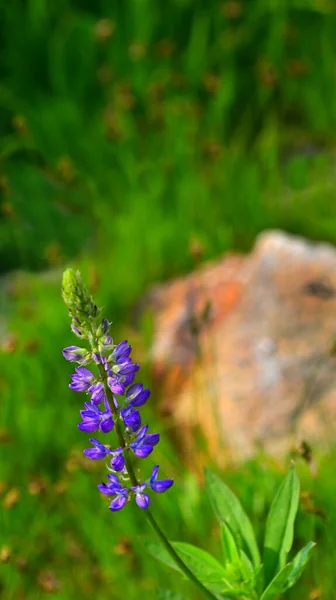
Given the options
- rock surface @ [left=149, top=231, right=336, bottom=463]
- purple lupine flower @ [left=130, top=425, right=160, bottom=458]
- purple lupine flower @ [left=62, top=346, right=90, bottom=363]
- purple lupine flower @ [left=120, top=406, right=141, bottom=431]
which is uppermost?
rock surface @ [left=149, top=231, right=336, bottom=463]

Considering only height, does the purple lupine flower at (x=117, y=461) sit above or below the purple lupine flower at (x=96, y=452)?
below

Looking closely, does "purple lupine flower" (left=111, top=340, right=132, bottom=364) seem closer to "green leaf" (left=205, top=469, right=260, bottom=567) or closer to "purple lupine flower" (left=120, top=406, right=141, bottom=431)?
"purple lupine flower" (left=120, top=406, right=141, bottom=431)

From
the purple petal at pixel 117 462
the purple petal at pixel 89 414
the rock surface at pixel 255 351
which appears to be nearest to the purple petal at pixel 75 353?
the purple petal at pixel 89 414

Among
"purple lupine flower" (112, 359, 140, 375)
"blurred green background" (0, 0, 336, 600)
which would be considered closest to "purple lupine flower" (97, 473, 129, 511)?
"purple lupine flower" (112, 359, 140, 375)

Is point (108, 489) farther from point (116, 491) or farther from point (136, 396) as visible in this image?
point (136, 396)

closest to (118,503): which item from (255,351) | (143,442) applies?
(143,442)

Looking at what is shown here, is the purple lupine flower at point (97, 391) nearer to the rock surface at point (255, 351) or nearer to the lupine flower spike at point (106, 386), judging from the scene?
the lupine flower spike at point (106, 386)
